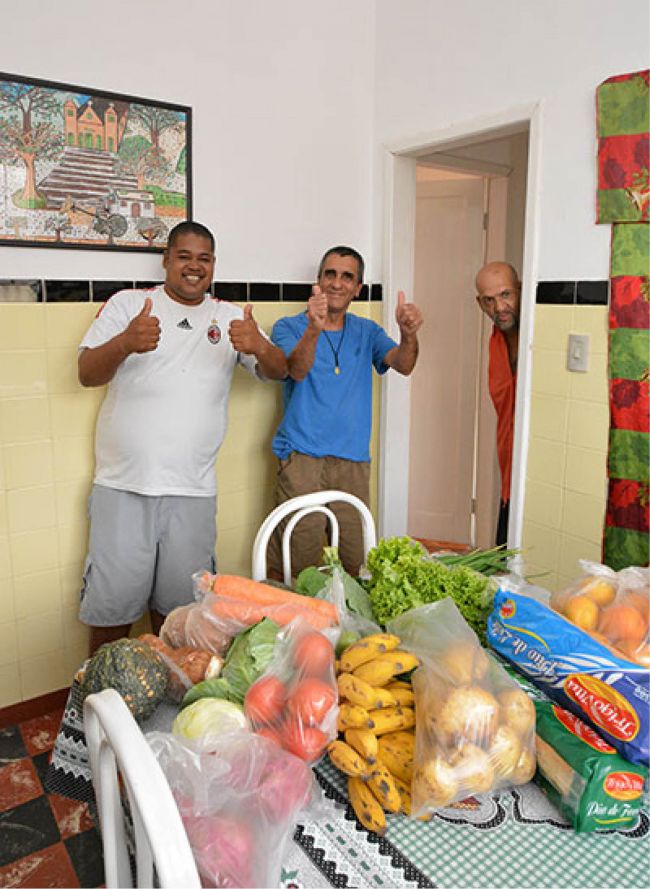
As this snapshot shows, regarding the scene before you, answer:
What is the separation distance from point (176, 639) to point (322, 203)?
7.59ft

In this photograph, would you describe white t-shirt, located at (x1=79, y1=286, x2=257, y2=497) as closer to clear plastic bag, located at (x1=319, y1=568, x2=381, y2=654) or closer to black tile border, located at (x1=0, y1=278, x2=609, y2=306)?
black tile border, located at (x1=0, y1=278, x2=609, y2=306)

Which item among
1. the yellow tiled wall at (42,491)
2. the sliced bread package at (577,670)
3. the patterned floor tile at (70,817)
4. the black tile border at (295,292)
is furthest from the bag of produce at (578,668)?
the black tile border at (295,292)

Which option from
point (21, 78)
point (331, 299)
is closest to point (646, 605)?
point (331, 299)

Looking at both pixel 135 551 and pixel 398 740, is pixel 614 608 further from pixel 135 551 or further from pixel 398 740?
pixel 135 551

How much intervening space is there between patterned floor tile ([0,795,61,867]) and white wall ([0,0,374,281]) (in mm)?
1640

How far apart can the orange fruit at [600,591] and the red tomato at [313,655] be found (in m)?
0.50

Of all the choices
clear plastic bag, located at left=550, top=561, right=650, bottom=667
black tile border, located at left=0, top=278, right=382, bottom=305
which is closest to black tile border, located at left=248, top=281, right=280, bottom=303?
black tile border, located at left=0, top=278, right=382, bottom=305

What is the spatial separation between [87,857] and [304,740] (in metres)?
1.33

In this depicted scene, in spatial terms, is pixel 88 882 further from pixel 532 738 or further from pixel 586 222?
pixel 586 222

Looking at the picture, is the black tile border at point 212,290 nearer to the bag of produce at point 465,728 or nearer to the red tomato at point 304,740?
the bag of produce at point 465,728

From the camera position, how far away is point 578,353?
252 centimetres

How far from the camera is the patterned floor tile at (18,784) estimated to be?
219 centimetres

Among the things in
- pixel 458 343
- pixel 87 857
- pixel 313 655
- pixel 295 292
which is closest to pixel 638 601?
pixel 313 655

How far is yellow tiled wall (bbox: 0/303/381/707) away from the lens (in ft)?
8.04
